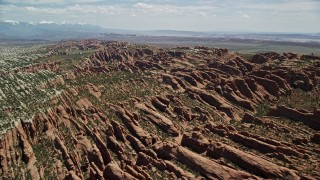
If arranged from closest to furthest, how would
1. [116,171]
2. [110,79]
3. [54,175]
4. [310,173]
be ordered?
[310,173]
[116,171]
[54,175]
[110,79]

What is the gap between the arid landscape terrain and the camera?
101 m

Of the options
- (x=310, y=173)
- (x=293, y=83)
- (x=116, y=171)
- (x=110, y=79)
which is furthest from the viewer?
(x=110, y=79)

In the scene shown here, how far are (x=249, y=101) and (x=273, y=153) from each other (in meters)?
67.2

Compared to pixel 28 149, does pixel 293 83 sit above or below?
above

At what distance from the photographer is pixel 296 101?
16088cm

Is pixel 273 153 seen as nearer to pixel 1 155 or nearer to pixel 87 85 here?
pixel 1 155

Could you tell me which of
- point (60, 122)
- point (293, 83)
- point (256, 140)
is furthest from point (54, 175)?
point (293, 83)

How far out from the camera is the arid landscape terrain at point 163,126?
100812 mm

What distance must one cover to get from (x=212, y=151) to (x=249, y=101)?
66616 millimetres

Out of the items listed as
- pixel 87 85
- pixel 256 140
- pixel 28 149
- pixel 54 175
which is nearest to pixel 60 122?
pixel 28 149

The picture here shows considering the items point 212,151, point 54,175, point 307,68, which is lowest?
point 54,175

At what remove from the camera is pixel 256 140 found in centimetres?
10919

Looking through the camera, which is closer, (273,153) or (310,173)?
(310,173)

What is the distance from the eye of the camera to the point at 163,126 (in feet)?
449
